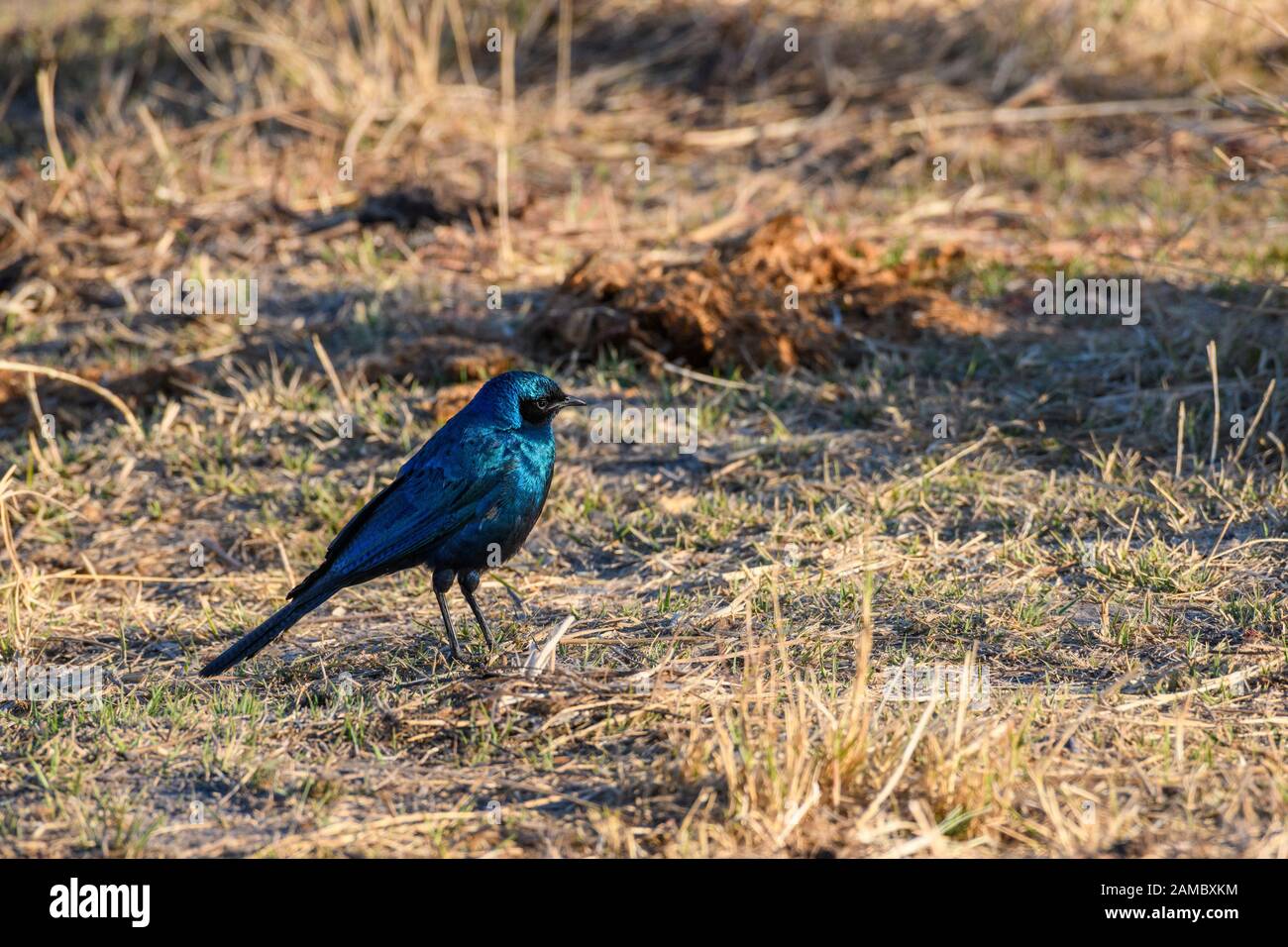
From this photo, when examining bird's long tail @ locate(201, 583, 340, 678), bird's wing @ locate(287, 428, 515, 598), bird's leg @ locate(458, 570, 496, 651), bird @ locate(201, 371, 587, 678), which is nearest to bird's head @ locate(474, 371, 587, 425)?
bird @ locate(201, 371, 587, 678)

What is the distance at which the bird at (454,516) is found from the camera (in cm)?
448

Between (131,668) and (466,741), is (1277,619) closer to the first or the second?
(466,741)

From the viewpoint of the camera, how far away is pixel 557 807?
143 inches

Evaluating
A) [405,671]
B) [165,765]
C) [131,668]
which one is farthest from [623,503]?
[165,765]

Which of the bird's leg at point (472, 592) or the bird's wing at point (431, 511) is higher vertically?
the bird's wing at point (431, 511)

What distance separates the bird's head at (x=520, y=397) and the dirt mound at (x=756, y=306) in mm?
2056

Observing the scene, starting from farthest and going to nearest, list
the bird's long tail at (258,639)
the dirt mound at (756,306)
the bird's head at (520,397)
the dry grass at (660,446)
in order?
the dirt mound at (756,306), the bird's head at (520,397), the bird's long tail at (258,639), the dry grass at (660,446)

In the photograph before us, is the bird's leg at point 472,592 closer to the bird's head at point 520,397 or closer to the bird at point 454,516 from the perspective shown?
the bird at point 454,516

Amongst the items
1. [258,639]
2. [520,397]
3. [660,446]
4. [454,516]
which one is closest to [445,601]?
A: [454,516]

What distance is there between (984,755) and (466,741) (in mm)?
→ 1333

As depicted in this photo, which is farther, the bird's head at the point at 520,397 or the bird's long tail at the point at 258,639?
the bird's head at the point at 520,397

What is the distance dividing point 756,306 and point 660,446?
0.97m

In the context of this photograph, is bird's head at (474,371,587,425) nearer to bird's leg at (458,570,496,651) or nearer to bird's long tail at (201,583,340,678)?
bird's leg at (458,570,496,651)

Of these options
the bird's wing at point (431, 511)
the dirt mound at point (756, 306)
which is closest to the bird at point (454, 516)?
the bird's wing at point (431, 511)
